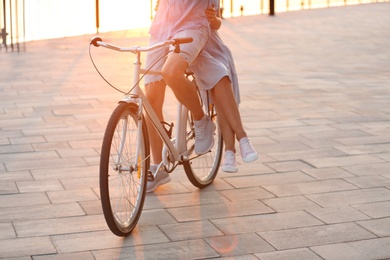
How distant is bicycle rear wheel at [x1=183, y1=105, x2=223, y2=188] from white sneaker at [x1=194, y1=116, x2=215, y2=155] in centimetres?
10

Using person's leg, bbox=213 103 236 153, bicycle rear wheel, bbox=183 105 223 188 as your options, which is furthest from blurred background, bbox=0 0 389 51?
person's leg, bbox=213 103 236 153

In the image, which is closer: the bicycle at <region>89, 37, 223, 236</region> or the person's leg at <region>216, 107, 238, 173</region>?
the bicycle at <region>89, 37, 223, 236</region>

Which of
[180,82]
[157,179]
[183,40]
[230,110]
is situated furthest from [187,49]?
[157,179]

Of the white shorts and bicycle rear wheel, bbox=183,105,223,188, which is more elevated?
the white shorts

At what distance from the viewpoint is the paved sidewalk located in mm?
5121

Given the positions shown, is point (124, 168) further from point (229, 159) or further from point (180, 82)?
point (229, 159)

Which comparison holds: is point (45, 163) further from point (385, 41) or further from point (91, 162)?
point (385, 41)

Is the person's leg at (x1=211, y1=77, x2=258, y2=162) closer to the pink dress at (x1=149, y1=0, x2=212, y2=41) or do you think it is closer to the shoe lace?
the shoe lace

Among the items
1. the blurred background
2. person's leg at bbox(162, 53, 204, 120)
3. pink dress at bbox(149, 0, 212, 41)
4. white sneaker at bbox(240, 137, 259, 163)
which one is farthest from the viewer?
the blurred background

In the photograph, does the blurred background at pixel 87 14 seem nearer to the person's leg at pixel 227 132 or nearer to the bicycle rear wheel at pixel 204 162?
the bicycle rear wheel at pixel 204 162

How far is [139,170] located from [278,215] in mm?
860

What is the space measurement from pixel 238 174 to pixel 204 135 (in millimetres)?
777

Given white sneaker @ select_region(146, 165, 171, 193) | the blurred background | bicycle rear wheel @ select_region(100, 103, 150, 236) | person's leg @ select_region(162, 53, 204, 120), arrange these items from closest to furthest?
bicycle rear wheel @ select_region(100, 103, 150, 236)
person's leg @ select_region(162, 53, 204, 120)
white sneaker @ select_region(146, 165, 171, 193)
the blurred background

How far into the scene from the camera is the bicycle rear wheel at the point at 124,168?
4984 mm
